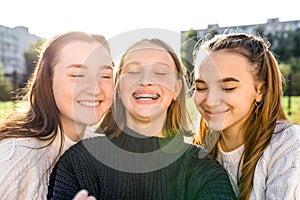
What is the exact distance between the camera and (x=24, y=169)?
2109 millimetres

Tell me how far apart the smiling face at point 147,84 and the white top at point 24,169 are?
44cm

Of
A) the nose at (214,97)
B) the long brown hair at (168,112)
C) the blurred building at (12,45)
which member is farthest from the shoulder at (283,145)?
the blurred building at (12,45)

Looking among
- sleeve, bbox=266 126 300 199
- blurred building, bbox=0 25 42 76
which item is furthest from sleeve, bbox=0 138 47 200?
blurred building, bbox=0 25 42 76

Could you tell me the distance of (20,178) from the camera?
2.10m

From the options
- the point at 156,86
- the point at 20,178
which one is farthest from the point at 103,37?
the point at 20,178

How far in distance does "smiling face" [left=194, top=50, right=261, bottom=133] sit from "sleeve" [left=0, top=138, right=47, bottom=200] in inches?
34.0

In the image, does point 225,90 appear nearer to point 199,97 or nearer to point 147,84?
point 199,97

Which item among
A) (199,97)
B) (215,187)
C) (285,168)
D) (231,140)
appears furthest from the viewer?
(231,140)

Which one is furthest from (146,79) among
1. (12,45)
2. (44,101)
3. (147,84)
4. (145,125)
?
(12,45)

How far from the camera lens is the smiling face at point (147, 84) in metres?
2.15

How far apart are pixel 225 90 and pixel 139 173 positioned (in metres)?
0.66

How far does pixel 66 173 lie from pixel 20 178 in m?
0.31

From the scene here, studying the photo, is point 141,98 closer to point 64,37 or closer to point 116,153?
point 116,153

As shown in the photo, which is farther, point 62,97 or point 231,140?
point 231,140
